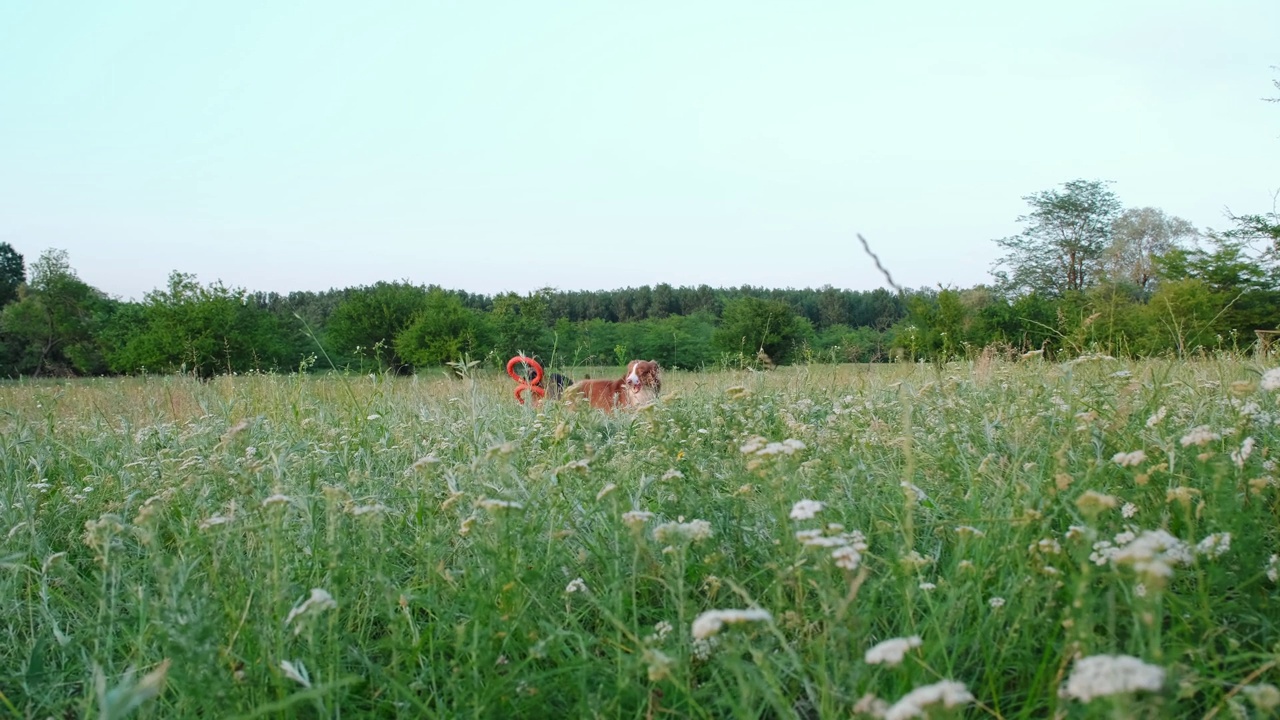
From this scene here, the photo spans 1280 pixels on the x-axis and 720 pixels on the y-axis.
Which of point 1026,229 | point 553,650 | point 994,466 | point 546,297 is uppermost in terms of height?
point 1026,229

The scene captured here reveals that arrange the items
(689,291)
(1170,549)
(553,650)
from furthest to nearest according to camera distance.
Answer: (689,291) → (553,650) → (1170,549)

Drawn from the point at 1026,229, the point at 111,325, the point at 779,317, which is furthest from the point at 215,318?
the point at 1026,229

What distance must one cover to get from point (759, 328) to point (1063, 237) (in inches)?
1460

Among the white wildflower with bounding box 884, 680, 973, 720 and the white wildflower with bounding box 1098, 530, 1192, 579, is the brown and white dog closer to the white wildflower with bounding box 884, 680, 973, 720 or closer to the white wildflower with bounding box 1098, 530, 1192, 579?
the white wildflower with bounding box 1098, 530, 1192, 579

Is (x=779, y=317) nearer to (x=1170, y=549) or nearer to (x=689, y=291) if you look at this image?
(x=1170, y=549)

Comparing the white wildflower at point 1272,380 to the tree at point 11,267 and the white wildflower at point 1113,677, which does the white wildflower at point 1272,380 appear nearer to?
the white wildflower at point 1113,677

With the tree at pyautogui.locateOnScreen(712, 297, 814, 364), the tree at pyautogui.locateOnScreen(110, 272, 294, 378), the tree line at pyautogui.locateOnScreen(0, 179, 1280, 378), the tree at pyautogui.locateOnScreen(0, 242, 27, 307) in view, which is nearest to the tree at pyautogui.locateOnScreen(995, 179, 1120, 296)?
the tree line at pyautogui.locateOnScreen(0, 179, 1280, 378)

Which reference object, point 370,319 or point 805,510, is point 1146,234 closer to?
point 370,319

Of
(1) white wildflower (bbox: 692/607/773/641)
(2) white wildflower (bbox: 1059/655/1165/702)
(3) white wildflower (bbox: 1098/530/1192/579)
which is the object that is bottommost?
(1) white wildflower (bbox: 692/607/773/641)

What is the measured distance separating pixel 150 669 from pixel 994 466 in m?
2.38

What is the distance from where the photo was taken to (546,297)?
4666cm

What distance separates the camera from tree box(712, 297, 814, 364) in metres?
28.7

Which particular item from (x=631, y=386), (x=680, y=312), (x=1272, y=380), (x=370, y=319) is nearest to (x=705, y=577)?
(x=1272, y=380)

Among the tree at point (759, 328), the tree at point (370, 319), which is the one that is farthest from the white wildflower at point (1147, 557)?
the tree at point (370, 319)
